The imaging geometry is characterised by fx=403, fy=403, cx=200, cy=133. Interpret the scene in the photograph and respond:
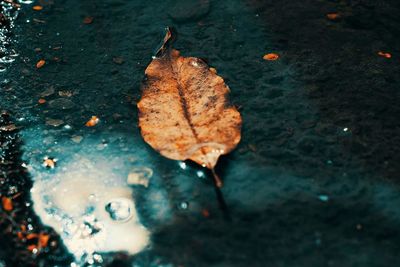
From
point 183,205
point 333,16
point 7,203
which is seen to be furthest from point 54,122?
point 333,16

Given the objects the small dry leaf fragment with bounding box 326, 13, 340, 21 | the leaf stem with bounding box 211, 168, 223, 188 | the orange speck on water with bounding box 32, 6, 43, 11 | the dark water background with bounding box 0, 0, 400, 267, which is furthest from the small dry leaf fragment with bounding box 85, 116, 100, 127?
the small dry leaf fragment with bounding box 326, 13, 340, 21

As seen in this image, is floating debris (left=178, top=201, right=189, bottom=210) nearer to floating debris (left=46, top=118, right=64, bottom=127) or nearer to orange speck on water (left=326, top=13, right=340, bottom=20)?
floating debris (left=46, top=118, right=64, bottom=127)

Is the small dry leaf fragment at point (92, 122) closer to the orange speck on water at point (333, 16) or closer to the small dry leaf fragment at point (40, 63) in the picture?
the small dry leaf fragment at point (40, 63)

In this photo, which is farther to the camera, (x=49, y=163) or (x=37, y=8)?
(x=37, y=8)

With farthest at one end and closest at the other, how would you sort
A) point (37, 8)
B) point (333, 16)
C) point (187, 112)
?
point (37, 8) → point (333, 16) → point (187, 112)

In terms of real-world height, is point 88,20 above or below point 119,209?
above

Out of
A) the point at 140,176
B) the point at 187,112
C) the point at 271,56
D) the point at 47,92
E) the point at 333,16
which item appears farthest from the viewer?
the point at 333,16

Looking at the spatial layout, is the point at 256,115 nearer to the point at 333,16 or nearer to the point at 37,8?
the point at 333,16
